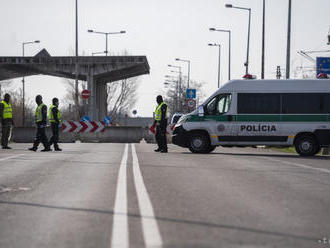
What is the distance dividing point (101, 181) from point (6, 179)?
5.54 ft

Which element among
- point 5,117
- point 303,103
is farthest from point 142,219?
point 5,117

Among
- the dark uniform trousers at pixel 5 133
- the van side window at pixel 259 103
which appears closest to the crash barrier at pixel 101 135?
the dark uniform trousers at pixel 5 133

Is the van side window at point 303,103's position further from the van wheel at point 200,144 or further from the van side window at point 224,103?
the van wheel at point 200,144

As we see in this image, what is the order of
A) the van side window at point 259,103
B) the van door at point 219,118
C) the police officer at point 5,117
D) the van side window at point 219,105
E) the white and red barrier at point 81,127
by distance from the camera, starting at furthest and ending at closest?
the white and red barrier at point 81,127
the police officer at point 5,117
the van side window at point 219,105
the van door at point 219,118
the van side window at point 259,103

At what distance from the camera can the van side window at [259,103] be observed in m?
19.6

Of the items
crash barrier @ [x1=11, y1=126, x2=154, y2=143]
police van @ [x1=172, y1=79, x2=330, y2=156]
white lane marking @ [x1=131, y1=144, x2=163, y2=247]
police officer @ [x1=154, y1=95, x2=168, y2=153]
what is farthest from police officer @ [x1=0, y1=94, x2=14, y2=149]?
white lane marking @ [x1=131, y1=144, x2=163, y2=247]

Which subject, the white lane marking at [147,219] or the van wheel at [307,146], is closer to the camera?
the white lane marking at [147,219]

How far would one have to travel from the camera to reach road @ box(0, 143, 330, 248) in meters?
5.51

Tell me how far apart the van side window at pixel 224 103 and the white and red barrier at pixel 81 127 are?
1296 centimetres

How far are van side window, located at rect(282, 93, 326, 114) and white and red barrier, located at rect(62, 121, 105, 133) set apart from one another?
14.4 meters

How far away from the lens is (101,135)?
113 feet

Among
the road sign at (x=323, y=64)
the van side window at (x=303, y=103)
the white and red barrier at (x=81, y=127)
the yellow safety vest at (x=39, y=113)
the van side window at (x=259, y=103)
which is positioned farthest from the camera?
the white and red barrier at (x=81, y=127)

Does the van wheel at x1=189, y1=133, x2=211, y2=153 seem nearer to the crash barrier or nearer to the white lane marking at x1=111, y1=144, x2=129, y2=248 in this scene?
the white lane marking at x1=111, y1=144, x2=129, y2=248

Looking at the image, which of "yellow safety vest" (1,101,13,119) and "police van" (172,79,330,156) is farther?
"yellow safety vest" (1,101,13,119)
